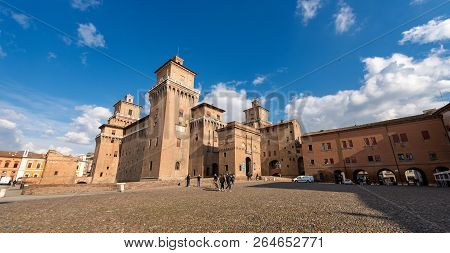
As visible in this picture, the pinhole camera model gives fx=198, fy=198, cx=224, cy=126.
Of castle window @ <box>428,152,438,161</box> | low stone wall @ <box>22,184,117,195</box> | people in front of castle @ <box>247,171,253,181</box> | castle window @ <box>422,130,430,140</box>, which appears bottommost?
low stone wall @ <box>22,184,117,195</box>

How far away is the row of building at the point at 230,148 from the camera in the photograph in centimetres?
3253

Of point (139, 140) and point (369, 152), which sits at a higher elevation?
point (139, 140)

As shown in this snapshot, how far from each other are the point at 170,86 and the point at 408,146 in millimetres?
44149

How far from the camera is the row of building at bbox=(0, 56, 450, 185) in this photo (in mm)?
32531

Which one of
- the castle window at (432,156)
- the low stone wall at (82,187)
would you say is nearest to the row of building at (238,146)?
the castle window at (432,156)

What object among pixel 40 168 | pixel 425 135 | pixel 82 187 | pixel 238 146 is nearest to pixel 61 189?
pixel 82 187

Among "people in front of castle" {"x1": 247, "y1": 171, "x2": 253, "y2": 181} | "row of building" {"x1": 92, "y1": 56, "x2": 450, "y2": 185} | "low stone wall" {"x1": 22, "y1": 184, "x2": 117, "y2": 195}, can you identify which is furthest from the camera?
"people in front of castle" {"x1": 247, "y1": 171, "x2": 253, "y2": 181}

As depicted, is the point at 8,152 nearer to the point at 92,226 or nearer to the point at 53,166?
the point at 53,166

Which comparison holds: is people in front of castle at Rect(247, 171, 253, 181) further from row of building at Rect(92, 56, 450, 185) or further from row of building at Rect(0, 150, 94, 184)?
row of building at Rect(0, 150, 94, 184)

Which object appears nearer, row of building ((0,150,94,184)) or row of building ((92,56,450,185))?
row of building ((92,56,450,185))

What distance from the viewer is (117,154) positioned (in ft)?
195

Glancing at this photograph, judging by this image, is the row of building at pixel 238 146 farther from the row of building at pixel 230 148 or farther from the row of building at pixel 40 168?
the row of building at pixel 40 168

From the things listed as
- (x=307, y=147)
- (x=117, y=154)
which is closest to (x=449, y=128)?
(x=307, y=147)

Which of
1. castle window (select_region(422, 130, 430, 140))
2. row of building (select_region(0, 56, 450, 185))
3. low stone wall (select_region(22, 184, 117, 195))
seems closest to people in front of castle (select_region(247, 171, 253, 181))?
row of building (select_region(0, 56, 450, 185))
